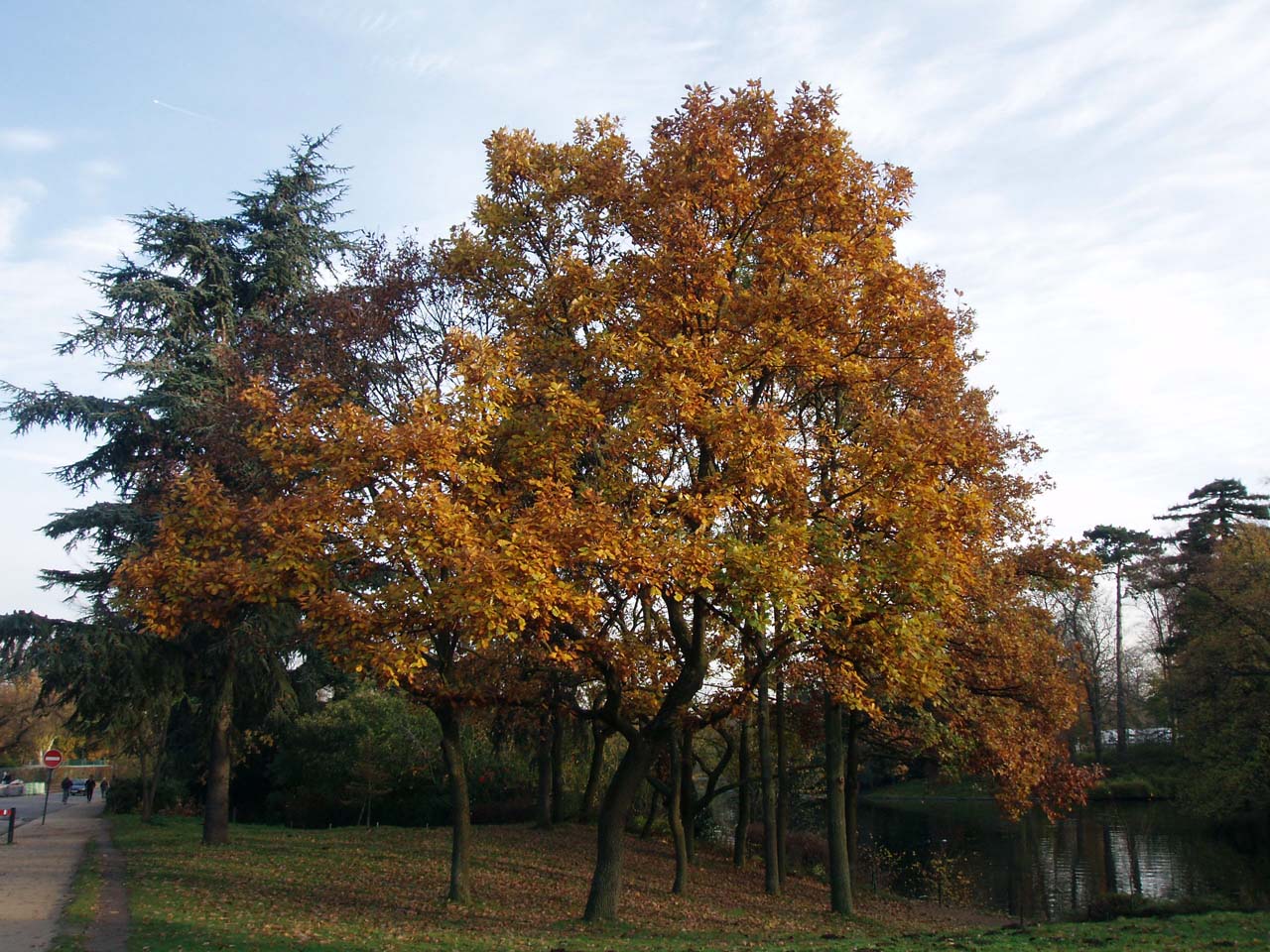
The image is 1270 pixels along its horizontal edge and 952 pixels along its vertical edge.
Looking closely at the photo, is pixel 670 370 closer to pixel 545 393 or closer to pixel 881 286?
pixel 545 393

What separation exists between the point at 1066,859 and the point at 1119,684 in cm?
2945

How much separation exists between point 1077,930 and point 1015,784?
3.35 meters

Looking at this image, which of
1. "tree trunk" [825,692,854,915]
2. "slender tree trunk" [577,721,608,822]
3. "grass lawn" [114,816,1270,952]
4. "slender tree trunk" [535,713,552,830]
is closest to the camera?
"grass lawn" [114,816,1270,952]

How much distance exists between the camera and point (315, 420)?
11.9 meters

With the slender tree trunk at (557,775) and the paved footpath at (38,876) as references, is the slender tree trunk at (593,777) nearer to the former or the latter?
the slender tree trunk at (557,775)

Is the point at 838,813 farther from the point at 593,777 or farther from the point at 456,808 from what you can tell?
the point at 593,777

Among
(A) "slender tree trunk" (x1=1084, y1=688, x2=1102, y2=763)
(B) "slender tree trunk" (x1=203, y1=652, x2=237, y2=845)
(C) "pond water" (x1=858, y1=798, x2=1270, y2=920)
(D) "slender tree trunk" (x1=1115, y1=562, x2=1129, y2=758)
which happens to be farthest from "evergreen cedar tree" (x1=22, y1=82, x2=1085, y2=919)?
(D) "slender tree trunk" (x1=1115, y1=562, x2=1129, y2=758)

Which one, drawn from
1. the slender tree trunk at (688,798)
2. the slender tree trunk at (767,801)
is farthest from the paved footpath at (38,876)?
the slender tree trunk at (688,798)

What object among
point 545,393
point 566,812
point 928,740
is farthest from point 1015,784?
point 566,812

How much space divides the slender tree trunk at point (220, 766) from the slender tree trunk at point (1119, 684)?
1847 inches

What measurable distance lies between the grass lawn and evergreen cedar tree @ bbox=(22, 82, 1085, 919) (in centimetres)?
140

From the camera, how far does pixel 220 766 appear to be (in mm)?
20938

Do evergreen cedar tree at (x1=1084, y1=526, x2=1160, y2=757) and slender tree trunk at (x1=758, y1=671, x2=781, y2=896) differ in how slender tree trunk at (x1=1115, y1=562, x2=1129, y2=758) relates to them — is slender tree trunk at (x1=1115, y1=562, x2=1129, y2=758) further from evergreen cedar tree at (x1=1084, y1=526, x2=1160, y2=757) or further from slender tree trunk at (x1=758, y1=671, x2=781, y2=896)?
slender tree trunk at (x1=758, y1=671, x2=781, y2=896)

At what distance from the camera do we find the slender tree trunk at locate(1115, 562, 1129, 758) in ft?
176
